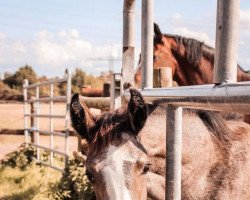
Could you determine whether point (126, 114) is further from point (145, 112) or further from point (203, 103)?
point (203, 103)

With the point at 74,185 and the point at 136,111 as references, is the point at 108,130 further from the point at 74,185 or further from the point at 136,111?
the point at 74,185

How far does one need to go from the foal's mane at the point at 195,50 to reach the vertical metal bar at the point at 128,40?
3.05 metres

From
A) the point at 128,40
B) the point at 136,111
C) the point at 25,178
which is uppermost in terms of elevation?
the point at 128,40

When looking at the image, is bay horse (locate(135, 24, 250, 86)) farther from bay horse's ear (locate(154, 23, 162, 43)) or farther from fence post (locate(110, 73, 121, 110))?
fence post (locate(110, 73, 121, 110))

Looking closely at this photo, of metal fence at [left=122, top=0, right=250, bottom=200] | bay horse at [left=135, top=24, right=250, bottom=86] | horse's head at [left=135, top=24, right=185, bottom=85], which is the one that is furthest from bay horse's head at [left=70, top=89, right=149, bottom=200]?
horse's head at [left=135, top=24, right=185, bottom=85]

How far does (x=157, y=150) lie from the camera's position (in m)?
2.44

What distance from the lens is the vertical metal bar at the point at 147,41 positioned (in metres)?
2.08

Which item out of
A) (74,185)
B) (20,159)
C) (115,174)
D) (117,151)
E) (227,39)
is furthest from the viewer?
(20,159)

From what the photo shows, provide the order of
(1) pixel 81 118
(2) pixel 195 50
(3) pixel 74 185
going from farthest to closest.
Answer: (2) pixel 195 50 → (3) pixel 74 185 → (1) pixel 81 118

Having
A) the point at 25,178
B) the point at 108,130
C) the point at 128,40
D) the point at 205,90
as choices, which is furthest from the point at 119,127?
the point at 25,178

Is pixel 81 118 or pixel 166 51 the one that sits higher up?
pixel 166 51

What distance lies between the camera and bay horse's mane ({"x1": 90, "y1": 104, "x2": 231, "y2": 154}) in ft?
7.06

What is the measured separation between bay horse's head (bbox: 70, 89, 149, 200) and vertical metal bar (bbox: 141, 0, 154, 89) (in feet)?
0.66

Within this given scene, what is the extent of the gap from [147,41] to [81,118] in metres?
0.58
